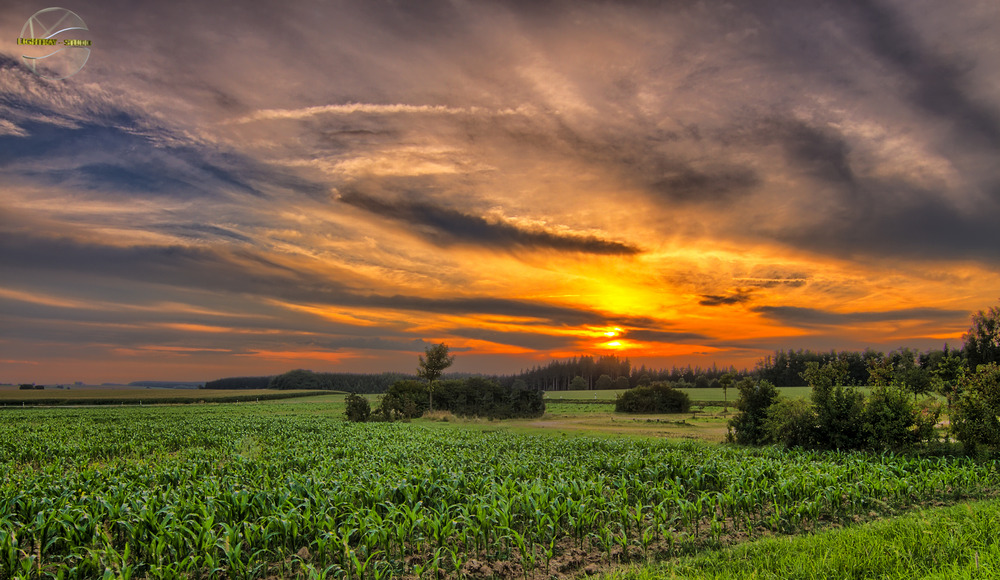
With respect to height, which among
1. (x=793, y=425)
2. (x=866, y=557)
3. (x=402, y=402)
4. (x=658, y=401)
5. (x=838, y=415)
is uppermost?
(x=866, y=557)

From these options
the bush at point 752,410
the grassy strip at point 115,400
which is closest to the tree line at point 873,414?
the bush at point 752,410

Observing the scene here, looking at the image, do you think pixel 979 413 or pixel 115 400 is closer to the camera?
pixel 979 413

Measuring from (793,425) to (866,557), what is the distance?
22937 millimetres

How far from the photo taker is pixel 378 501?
12.0 m

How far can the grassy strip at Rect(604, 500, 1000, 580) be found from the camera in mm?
7129

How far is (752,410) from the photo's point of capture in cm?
3225

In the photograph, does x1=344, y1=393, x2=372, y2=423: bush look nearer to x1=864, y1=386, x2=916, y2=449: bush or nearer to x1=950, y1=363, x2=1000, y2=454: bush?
x1=864, y1=386, x2=916, y2=449: bush

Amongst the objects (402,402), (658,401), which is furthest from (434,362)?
(658,401)

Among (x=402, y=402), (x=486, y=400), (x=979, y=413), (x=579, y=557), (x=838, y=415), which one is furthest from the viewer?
(x=486, y=400)

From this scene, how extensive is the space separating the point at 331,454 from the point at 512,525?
48.8 ft

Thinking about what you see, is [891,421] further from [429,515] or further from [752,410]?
[429,515]

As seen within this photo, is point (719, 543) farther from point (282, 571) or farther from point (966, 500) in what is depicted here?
point (966, 500)

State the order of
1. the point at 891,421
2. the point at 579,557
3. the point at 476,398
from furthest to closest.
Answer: the point at 476,398
the point at 891,421
the point at 579,557

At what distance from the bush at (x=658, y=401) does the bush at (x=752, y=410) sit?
44.7 metres
